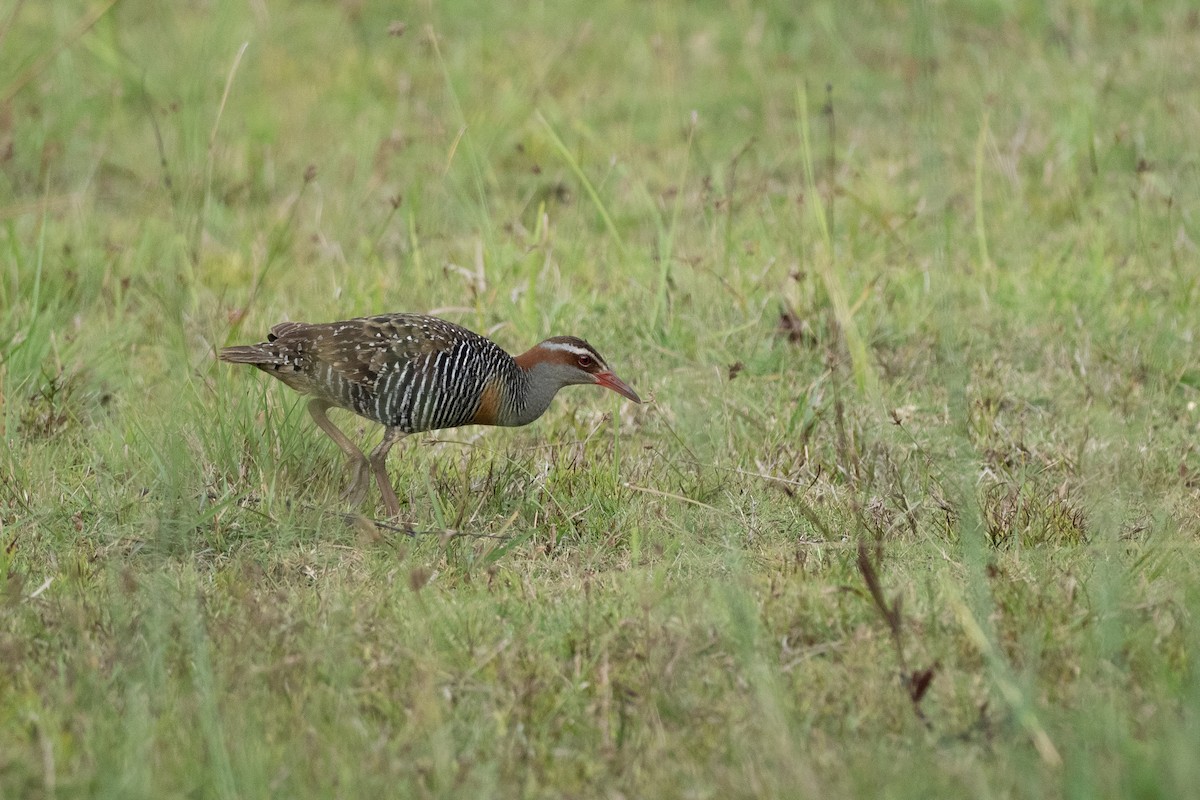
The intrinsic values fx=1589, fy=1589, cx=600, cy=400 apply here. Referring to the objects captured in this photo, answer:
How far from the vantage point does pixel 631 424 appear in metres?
5.86

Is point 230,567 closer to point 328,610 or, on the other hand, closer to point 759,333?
point 328,610

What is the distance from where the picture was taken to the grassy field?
349 cm

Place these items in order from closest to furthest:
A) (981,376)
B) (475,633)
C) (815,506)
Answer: (475,633) < (815,506) < (981,376)

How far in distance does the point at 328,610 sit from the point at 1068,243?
14.5 ft

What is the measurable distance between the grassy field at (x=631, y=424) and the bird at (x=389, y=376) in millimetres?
134

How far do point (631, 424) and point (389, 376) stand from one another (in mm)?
1082

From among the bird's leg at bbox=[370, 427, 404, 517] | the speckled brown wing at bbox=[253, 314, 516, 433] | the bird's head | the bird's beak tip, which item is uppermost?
the speckled brown wing at bbox=[253, 314, 516, 433]

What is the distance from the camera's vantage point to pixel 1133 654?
12.2 feet

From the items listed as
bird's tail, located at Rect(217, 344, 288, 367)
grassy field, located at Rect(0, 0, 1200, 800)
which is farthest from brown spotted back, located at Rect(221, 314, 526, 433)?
grassy field, located at Rect(0, 0, 1200, 800)

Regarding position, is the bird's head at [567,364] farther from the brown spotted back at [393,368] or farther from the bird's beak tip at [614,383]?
the brown spotted back at [393,368]

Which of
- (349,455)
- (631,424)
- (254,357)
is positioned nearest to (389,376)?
(349,455)

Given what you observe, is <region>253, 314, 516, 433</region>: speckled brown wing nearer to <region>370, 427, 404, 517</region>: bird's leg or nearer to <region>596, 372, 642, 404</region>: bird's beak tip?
<region>370, 427, 404, 517</region>: bird's leg

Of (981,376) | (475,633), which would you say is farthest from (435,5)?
(475,633)

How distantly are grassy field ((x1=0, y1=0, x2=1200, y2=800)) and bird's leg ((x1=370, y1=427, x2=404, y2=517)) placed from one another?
0.13 m
